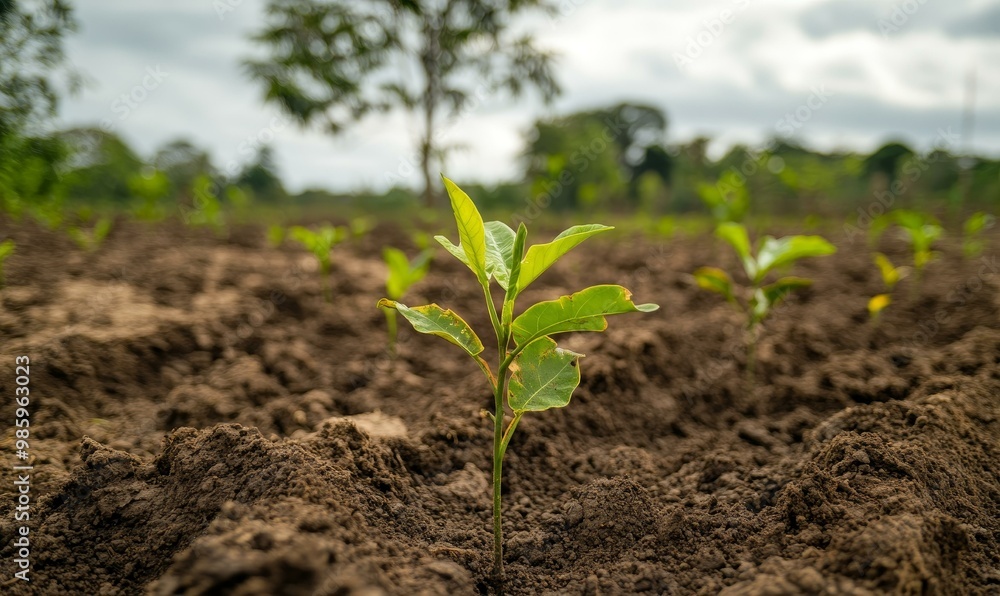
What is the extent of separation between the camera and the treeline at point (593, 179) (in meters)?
5.52

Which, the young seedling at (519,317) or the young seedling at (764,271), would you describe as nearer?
the young seedling at (519,317)

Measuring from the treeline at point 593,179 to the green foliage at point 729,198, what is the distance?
0.06 feet

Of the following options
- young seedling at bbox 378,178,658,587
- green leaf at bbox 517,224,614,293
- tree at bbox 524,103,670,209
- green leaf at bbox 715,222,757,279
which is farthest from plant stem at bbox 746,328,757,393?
tree at bbox 524,103,670,209

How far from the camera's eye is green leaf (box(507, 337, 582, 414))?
4.30 ft

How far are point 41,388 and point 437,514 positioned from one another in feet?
5.94

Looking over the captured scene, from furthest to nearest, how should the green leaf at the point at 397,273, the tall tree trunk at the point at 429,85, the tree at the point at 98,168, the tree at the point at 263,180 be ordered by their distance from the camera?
the tree at the point at 263,180
the tall tree trunk at the point at 429,85
the tree at the point at 98,168
the green leaf at the point at 397,273

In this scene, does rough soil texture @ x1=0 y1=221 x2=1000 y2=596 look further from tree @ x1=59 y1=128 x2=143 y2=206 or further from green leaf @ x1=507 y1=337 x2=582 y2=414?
tree @ x1=59 y1=128 x2=143 y2=206

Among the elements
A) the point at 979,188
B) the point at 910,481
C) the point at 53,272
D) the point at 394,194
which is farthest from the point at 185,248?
the point at 979,188

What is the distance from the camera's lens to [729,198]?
655cm

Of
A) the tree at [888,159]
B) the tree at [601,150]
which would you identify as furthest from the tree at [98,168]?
the tree at [888,159]

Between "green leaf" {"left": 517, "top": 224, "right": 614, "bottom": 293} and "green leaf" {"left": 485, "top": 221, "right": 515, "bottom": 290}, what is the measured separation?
0.04m

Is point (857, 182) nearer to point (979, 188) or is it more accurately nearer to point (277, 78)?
point (979, 188)

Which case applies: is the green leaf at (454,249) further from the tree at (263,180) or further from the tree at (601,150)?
the tree at (263,180)

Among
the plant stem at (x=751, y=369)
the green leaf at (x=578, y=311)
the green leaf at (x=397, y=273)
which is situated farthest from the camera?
the green leaf at (x=397, y=273)
